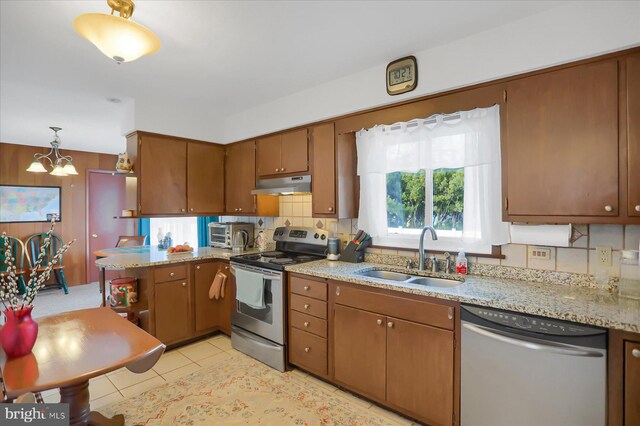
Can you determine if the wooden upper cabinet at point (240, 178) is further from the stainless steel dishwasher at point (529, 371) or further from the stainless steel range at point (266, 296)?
the stainless steel dishwasher at point (529, 371)

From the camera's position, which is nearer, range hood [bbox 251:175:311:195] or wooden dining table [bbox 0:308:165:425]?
wooden dining table [bbox 0:308:165:425]

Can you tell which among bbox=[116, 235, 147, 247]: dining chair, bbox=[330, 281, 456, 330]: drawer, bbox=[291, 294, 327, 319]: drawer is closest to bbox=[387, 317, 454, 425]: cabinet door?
bbox=[330, 281, 456, 330]: drawer

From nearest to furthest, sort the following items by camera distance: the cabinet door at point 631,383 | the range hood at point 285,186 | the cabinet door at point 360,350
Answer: the cabinet door at point 631,383 < the cabinet door at point 360,350 < the range hood at point 285,186

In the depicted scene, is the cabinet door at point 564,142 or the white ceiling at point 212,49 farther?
the white ceiling at point 212,49

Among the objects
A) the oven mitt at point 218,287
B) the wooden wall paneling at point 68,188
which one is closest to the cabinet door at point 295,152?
the oven mitt at point 218,287

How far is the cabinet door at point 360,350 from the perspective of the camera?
7.34 feet

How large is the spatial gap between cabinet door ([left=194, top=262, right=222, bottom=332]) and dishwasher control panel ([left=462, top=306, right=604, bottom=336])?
2.72m

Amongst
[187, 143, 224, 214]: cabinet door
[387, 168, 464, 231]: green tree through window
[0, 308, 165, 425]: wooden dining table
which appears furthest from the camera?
[187, 143, 224, 214]: cabinet door

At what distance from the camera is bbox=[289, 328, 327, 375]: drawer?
8.54ft

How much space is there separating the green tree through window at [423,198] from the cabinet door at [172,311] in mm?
2241

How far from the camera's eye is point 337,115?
9.62 feet

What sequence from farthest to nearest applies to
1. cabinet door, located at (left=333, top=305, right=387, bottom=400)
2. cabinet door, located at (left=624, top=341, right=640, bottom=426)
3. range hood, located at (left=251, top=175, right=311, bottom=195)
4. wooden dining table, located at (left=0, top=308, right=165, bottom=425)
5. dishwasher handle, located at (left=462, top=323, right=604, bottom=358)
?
1. range hood, located at (left=251, top=175, right=311, bottom=195)
2. cabinet door, located at (left=333, top=305, right=387, bottom=400)
3. dishwasher handle, located at (left=462, top=323, right=604, bottom=358)
4. cabinet door, located at (left=624, top=341, right=640, bottom=426)
5. wooden dining table, located at (left=0, top=308, right=165, bottom=425)

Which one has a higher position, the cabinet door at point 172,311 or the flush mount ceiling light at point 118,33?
the flush mount ceiling light at point 118,33

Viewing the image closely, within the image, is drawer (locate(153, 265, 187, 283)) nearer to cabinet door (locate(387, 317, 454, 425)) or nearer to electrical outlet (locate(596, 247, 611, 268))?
cabinet door (locate(387, 317, 454, 425))
